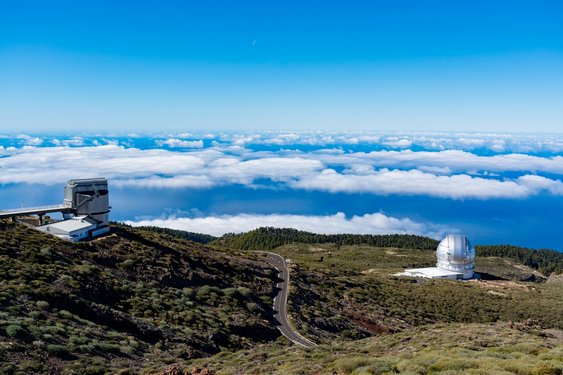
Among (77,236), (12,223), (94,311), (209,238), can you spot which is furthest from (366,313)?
(209,238)

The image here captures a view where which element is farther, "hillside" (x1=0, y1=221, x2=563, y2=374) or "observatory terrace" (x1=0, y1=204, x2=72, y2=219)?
"observatory terrace" (x1=0, y1=204, x2=72, y2=219)

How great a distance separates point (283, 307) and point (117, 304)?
13194mm

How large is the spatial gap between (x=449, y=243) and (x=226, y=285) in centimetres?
4301

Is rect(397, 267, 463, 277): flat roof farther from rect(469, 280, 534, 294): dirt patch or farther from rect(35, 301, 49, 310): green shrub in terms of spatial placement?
rect(35, 301, 49, 310): green shrub

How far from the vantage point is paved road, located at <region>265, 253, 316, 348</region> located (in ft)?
86.1

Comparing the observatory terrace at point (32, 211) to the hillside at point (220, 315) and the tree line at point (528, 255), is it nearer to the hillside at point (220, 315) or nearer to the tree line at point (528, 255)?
the hillside at point (220, 315)

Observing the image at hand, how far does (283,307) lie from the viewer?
32719mm

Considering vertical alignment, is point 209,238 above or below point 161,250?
below

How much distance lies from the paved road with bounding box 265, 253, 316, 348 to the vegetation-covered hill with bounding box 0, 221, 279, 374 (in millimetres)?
832

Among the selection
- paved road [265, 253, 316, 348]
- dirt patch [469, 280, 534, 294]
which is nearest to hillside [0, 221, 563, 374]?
paved road [265, 253, 316, 348]

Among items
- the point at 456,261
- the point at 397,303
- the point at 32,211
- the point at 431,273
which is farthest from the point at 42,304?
the point at 456,261

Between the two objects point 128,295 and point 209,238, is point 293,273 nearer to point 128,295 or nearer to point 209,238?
point 128,295

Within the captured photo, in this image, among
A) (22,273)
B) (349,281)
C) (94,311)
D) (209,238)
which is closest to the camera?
(94,311)

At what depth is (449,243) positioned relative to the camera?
63.8m
